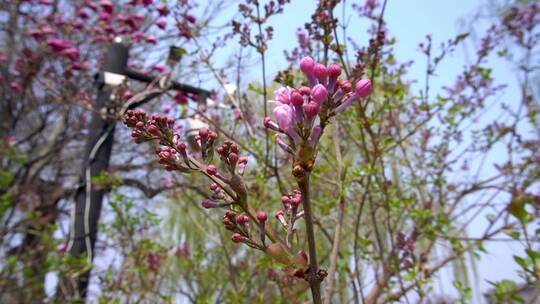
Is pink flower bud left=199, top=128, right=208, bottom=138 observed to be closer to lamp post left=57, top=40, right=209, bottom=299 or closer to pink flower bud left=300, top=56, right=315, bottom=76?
pink flower bud left=300, top=56, right=315, bottom=76

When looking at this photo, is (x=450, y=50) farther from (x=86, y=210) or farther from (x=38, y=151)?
(x=38, y=151)

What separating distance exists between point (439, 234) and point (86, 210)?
2498 mm

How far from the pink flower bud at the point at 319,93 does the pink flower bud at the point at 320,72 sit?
0.04 metres

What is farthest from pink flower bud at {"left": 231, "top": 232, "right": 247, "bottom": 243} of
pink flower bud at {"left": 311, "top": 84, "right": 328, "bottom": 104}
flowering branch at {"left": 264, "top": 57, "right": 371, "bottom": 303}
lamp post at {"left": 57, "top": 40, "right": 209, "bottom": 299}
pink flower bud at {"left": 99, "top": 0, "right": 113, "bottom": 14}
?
pink flower bud at {"left": 99, "top": 0, "right": 113, "bottom": 14}

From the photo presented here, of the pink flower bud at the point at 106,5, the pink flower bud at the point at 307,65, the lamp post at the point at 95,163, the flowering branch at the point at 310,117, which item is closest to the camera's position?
the flowering branch at the point at 310,117

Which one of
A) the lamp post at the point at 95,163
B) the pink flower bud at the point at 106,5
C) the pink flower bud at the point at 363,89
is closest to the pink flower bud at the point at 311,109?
the pink flower bud at the point at 363,89

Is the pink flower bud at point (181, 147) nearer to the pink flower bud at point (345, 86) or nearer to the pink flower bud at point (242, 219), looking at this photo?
the pink flower bud at point (242, 219)

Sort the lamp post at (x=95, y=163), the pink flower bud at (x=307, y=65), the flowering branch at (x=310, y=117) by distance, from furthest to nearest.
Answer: the lamp post at (x=95, y=163)
the pink flower bud at (x=307, y=65)
the flowering branch at (x=310, y=117)

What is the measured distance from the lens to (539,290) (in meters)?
1.36

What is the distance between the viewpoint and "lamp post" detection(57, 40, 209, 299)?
3.00 metres

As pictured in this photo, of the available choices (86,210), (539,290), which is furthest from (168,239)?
(539,290)

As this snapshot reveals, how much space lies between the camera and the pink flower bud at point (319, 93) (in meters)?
0.57

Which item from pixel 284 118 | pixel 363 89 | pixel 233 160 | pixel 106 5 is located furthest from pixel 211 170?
pixel 106 5

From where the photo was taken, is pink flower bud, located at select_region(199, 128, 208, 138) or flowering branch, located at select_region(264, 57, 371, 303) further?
pink flower bud, located at select_region(199, 128, 208, 138)
